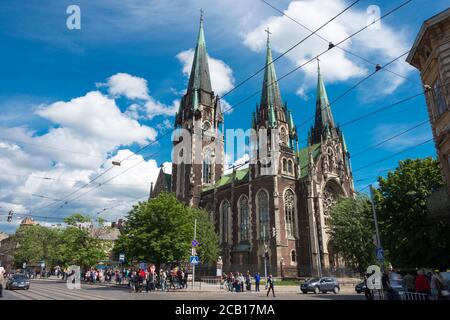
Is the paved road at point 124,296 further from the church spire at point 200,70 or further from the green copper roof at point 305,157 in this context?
the church spire at point 200,70

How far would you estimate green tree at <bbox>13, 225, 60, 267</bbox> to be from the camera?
7581 centimetres

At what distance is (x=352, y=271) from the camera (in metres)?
43.5

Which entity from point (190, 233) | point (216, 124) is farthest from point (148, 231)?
point (216, 124)

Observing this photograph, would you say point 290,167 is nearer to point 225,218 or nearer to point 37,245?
point 225,218

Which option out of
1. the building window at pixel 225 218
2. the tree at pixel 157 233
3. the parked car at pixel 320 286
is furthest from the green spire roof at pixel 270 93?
the parked car at pixel 320 286

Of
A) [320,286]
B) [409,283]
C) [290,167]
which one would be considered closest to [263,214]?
[290,167]

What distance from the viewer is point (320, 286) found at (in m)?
28.9

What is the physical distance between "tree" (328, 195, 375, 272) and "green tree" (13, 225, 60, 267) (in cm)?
6035

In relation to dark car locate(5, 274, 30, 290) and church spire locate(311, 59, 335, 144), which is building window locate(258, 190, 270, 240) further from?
dark car locate(5, 274, 30, 290)

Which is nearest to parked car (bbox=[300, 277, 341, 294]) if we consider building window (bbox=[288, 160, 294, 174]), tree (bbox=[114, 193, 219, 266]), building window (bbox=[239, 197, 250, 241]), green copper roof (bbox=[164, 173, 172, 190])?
tree (bbox=[114, 193, 219, 266])

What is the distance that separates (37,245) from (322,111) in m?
66.7

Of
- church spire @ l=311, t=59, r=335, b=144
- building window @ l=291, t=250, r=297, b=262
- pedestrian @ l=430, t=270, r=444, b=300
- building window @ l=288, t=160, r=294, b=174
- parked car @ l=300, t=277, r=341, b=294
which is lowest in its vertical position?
parked car @ l=300, t=277, r=341, b=294
